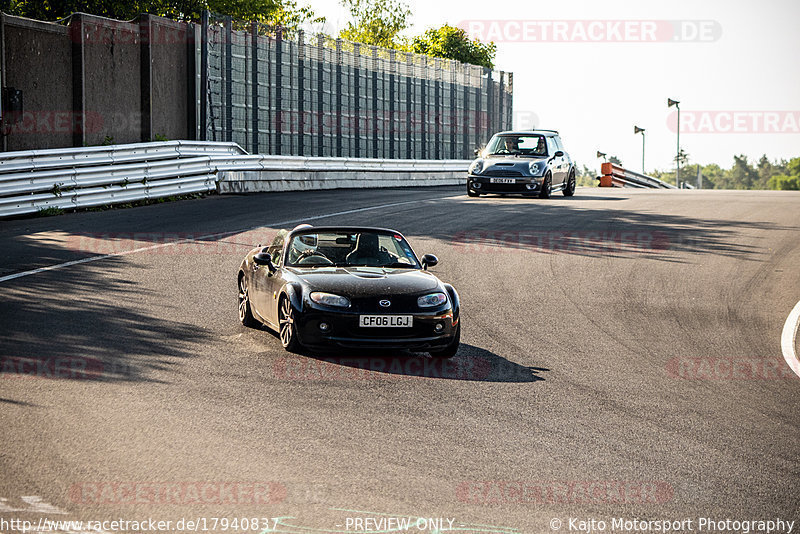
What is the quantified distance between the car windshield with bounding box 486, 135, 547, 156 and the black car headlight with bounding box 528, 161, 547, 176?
52cm

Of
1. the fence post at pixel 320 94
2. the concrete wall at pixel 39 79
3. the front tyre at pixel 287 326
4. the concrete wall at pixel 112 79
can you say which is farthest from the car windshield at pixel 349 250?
the fence post at pixel 320 94

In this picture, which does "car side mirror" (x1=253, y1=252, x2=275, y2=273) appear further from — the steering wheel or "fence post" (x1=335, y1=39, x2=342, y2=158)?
"fence post" (x1=335, y1=39, x2=342, y2=158)

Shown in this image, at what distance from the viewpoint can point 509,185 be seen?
24953 mm

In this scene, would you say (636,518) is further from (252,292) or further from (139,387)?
(252,292)

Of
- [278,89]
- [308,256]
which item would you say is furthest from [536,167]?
[308,256]

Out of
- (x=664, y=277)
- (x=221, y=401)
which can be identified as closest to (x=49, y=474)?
(x=221, y=401)

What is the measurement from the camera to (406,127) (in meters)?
36.0

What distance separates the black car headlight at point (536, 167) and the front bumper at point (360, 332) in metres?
16.6

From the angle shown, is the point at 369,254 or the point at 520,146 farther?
the point at 520,146

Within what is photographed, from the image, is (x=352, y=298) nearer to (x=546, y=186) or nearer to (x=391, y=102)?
(x=546, y=186)

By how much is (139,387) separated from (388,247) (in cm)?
348

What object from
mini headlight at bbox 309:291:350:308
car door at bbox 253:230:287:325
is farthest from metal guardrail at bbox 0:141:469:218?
mini headlight at bbox 309:291:350:308

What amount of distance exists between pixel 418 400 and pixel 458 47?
58.0 m

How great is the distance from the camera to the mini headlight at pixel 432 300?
8.85 m
